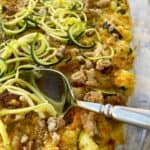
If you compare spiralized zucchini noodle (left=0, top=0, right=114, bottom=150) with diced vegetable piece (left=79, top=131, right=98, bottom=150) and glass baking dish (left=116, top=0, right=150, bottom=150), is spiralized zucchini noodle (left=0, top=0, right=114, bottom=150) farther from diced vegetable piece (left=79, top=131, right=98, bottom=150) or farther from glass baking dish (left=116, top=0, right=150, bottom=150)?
glass baking dish (left=116, top=0, right=150, bottom=150)

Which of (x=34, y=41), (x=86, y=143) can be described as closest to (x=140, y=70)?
(x=34, y=41)

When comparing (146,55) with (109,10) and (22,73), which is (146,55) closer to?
(109,10)

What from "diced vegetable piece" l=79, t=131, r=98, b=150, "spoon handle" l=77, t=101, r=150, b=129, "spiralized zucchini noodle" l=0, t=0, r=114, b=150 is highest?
"spiralized zucchini noodle" l=0, t=0, r=114, b=150

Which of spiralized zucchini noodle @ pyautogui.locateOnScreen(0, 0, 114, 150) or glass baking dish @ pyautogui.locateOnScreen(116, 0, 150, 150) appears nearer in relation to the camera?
spiralized zucchini noodle @ pyautogui.locateOnScreen(0, 0, 114, 150)

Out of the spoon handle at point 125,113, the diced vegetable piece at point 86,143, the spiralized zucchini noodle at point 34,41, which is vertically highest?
the spiralized zucchini noodle at point 34,41

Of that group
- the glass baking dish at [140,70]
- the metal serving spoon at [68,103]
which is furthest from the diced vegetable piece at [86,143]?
the glass baking dish at [140,70]

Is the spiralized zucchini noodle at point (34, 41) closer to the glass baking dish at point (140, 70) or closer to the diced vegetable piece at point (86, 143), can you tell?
the diced vegetable piece at point (86, 143)

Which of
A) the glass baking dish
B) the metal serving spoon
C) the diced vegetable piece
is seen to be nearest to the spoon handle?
the metal serving spoon
